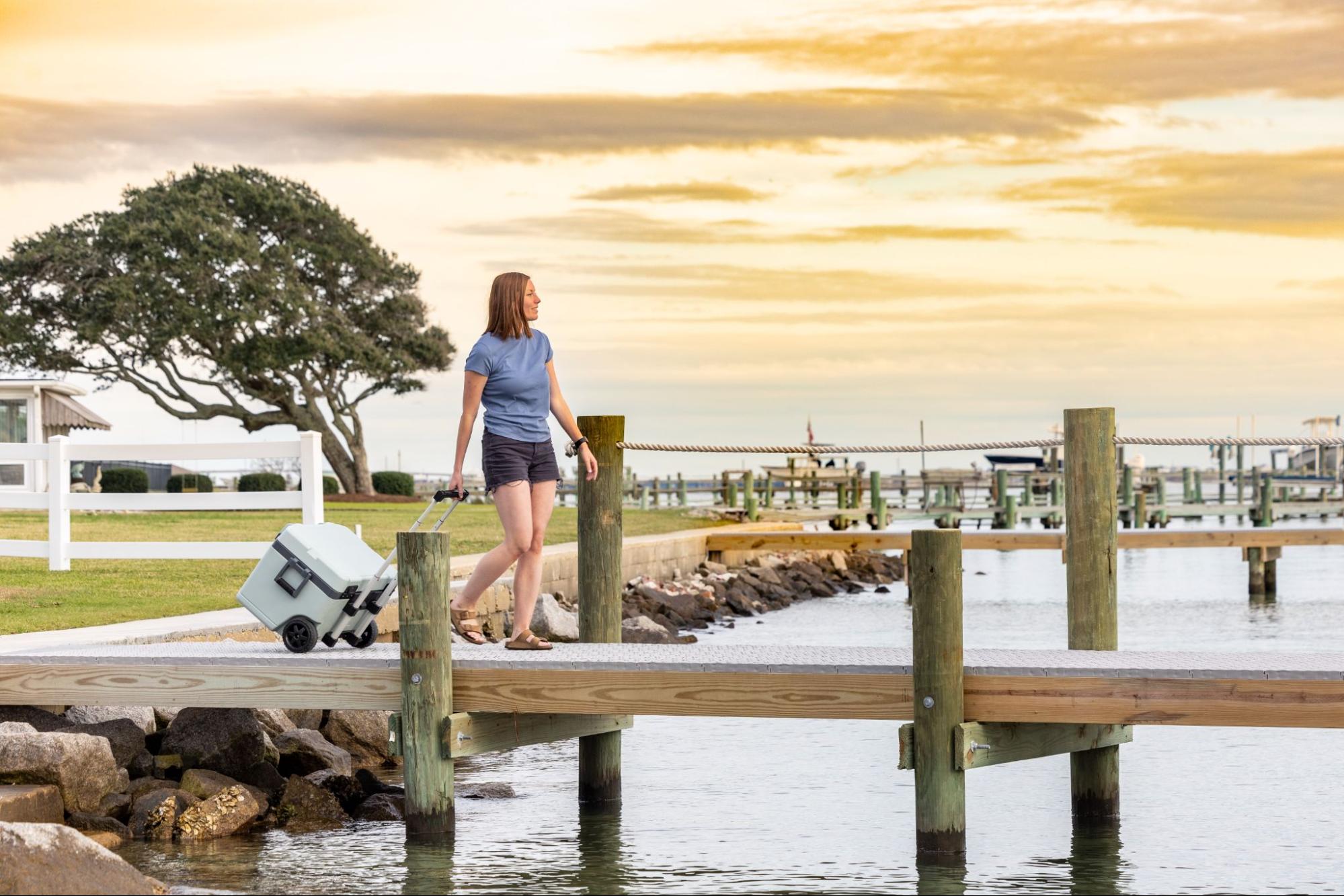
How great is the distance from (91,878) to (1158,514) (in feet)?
144

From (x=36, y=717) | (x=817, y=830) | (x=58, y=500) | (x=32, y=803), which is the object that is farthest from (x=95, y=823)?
(x=58, y=500)

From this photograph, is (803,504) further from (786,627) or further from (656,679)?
(656,679)

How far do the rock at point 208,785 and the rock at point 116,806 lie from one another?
33 cm

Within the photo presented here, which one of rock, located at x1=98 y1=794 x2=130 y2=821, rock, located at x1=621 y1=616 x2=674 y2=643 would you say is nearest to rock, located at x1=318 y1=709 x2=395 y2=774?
rock, located at x1=98 y1=794 x2=130 y2=821

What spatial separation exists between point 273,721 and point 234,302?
3282cm

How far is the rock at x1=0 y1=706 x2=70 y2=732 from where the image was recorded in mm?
9023

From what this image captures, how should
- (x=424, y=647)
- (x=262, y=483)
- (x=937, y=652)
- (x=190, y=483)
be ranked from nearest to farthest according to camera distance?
(x=937, y=652) → (x=424, y=647) → (x=262, y=483) → (x=190, y=483)

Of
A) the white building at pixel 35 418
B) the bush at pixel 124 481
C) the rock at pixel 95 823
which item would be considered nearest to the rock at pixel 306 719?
the rock at pixel 95 823

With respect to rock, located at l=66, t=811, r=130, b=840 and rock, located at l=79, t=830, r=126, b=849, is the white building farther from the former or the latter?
rock, located at l=79, t=830, r=126, b=849

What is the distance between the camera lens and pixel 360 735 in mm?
10914

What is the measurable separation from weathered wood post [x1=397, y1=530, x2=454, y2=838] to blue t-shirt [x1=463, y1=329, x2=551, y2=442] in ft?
2.12

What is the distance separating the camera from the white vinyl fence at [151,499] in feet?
42.2

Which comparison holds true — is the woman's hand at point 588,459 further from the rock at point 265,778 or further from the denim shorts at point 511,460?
the rock at point 265,778

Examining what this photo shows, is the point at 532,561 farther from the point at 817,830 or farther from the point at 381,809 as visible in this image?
the point at 817,830
